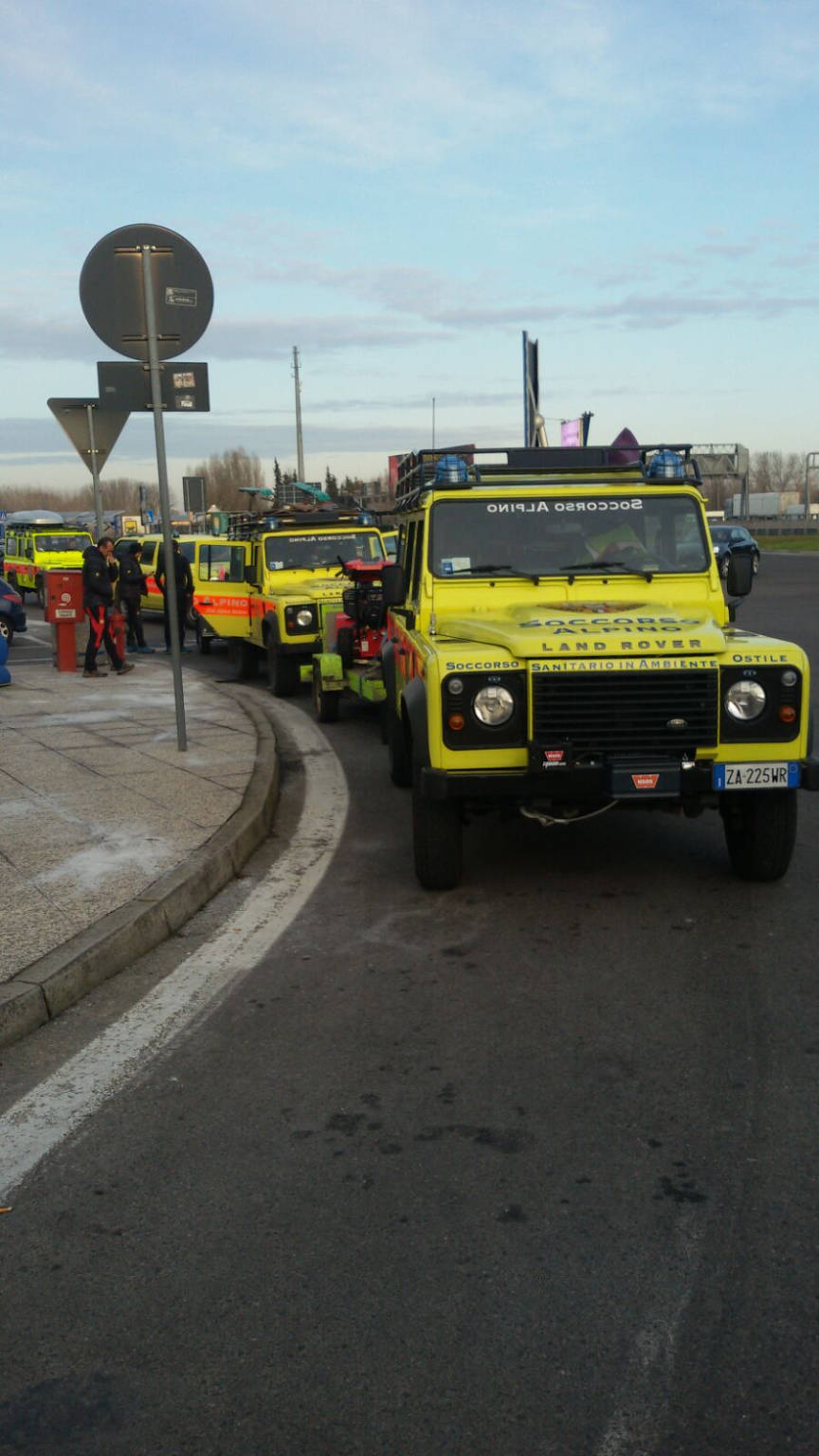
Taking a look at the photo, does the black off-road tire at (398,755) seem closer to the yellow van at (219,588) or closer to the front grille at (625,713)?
the front grille at (625,713)

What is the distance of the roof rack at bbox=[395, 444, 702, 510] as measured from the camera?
779 centimetres

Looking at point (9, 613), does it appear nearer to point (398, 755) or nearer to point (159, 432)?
point (159, 432)

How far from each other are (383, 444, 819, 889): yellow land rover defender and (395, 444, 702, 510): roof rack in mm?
558

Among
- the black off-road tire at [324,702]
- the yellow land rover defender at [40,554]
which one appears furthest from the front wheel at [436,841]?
the yellow land rover defender at [40,554]

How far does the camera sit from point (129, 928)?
17.6 ft

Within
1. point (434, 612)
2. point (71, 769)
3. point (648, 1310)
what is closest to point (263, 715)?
point (71, 769)

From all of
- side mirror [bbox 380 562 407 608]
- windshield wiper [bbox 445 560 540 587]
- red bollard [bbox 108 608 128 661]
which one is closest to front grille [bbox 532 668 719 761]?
windshield wiper [bbox 445 560 540 587]

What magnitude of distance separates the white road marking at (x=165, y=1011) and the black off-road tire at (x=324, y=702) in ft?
14.5

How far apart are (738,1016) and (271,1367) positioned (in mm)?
2457

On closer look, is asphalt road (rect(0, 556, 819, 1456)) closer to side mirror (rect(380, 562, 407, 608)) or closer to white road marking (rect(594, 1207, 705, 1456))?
white road marking (rect(594, 1207, 705, 1456))

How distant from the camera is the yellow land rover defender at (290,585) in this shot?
1424cm

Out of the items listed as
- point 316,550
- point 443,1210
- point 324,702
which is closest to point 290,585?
point 316,550

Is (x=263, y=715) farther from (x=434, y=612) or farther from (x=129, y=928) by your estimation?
(x=129, y=928)

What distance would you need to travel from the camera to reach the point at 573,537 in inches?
292
